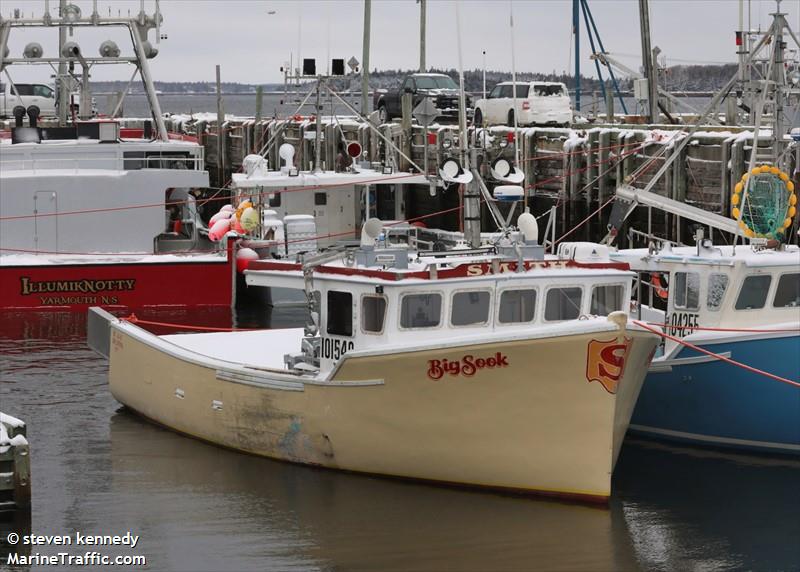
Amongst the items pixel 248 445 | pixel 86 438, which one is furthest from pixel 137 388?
pixel 248 445

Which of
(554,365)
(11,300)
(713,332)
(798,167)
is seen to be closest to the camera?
(554,365)

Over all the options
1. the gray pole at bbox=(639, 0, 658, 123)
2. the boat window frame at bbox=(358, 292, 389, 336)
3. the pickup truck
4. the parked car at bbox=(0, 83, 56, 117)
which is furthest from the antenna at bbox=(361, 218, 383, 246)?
the parked car at bbox=(0, 83, 56, 117)

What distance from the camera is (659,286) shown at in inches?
671

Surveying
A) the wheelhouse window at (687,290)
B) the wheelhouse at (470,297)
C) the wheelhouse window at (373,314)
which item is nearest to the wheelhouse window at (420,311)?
the wheelhouse at (470,297)

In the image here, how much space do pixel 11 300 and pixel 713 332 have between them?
14175 mm

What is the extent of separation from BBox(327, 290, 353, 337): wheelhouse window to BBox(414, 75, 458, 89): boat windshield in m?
27.5

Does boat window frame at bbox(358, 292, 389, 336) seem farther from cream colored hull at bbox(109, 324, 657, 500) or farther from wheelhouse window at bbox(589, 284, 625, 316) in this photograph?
wheelhouse window at bbox(589, 284, 625, 316)

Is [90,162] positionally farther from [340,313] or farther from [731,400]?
[731,400]

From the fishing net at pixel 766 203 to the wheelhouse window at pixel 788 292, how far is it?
0.87m

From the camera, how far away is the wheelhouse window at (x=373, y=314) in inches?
588

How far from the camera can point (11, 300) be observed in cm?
2611

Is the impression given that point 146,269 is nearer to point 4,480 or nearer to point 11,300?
point 11,300

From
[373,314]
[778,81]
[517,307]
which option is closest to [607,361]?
[517,307]

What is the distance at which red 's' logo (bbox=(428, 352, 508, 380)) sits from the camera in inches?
558
